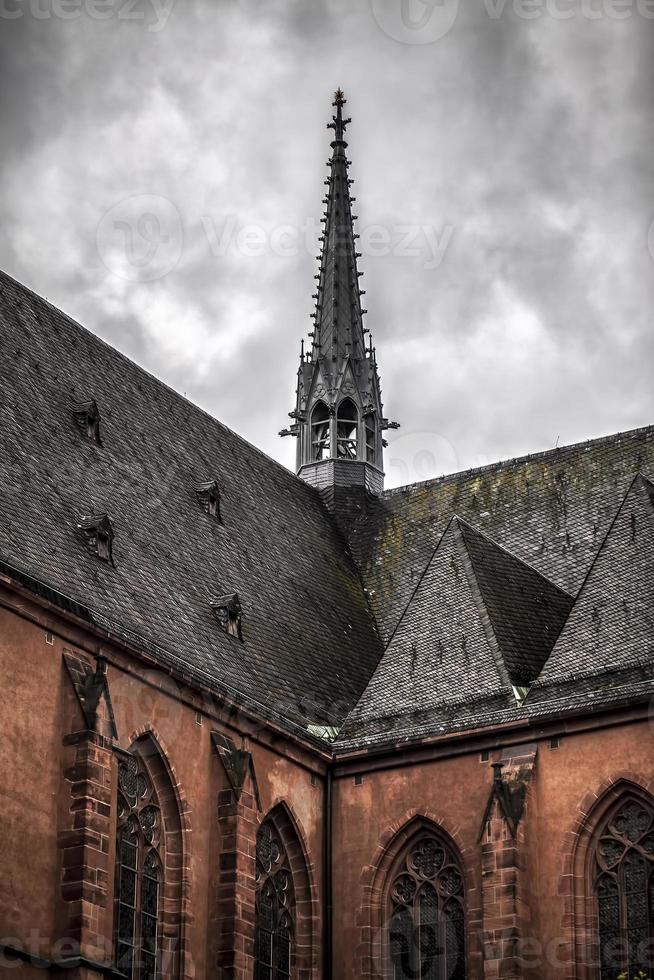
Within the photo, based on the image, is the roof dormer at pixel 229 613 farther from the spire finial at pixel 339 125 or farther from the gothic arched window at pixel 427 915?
the spire finial at pixel 339 125

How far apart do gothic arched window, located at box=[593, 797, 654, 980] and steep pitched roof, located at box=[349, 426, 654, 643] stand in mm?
6908

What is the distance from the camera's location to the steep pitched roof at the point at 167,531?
29.8m

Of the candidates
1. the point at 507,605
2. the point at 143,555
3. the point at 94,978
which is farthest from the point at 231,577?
the point at 94,978

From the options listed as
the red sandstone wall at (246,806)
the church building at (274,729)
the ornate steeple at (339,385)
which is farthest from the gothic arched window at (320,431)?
the red sandstone wall at (246,806)

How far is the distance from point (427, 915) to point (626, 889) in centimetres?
333

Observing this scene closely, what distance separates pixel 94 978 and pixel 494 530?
15.8 m

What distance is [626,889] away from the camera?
2909cm

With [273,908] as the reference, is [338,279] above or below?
above

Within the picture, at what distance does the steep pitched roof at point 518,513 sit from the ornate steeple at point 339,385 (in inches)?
Result: 91.7

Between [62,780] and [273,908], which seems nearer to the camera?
[62,780]

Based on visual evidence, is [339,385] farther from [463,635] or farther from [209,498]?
[463,635]

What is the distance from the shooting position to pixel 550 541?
1478 inches

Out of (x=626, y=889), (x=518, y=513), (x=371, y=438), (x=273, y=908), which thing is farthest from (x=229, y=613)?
(x=371, y=438)

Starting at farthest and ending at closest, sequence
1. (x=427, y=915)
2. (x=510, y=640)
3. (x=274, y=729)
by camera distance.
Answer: (x=510, y=640) → (x=274, y=729) → (x=427, y=915)
